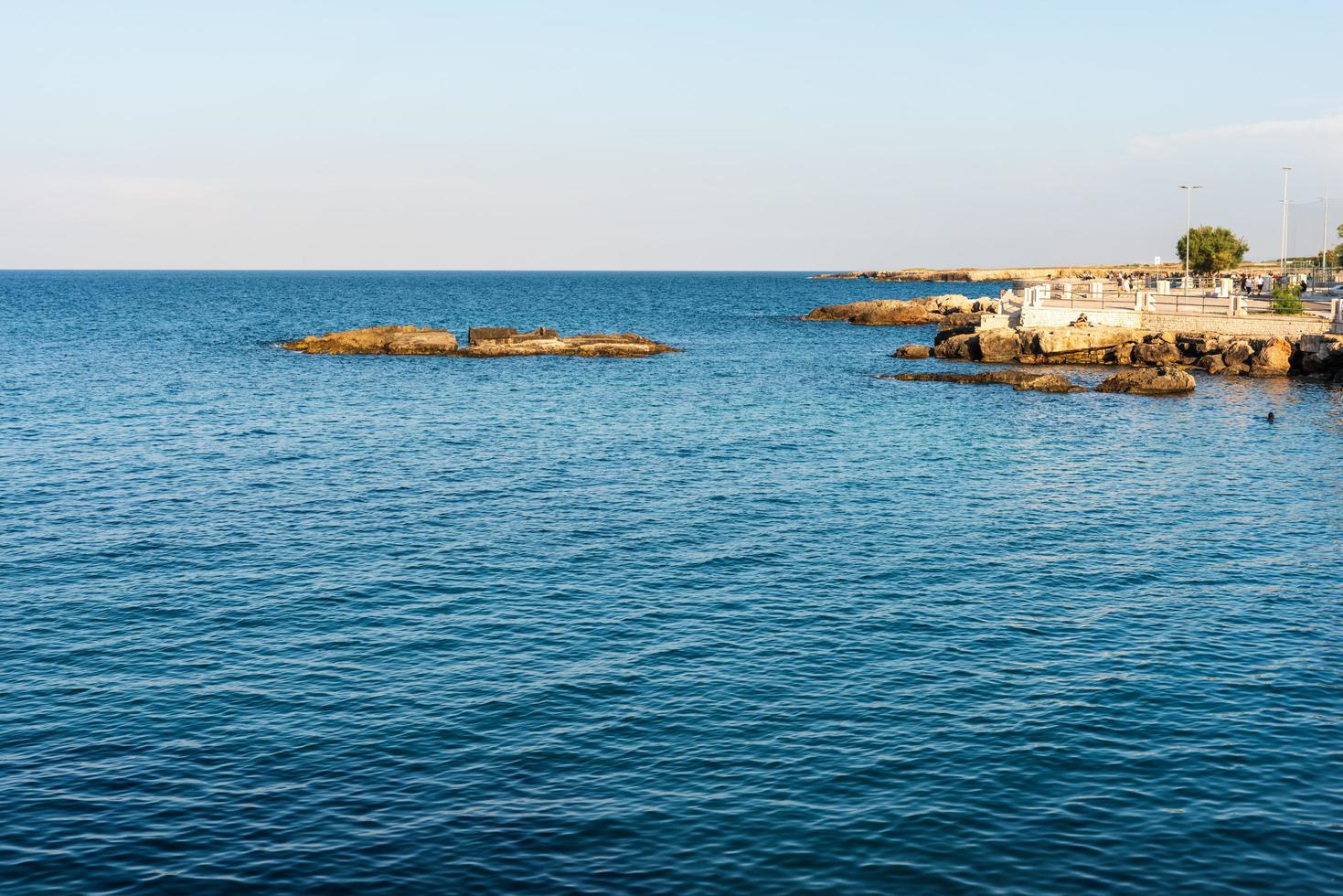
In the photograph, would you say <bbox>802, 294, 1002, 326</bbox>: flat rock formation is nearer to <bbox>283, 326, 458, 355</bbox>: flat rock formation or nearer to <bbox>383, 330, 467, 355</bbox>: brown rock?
<bbox>383, 330, 467, 355</bbox>: brown rock

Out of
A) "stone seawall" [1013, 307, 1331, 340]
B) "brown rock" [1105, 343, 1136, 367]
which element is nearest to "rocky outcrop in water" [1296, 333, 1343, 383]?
"stone seawall" [1013, 307, 1331, 340]

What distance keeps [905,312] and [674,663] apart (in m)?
115

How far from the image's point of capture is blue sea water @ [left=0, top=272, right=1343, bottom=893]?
17562 mm

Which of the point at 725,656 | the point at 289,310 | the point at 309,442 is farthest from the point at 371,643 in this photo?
the point at 289,310

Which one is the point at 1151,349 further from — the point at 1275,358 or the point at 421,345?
the point at 421,345

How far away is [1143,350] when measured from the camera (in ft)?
249

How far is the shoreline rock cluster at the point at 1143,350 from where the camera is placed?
7075 centimetres

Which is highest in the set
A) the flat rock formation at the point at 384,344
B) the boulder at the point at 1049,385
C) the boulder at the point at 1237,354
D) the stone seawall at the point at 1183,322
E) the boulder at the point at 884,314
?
the boulder at the point at 884,314

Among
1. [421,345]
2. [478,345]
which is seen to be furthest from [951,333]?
[421,345]

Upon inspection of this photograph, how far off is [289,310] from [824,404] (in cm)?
12469

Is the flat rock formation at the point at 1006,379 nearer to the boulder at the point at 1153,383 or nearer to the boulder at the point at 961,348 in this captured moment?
the boulder at the point at 1153,383

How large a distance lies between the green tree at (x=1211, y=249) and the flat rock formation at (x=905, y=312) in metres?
25.2

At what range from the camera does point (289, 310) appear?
17050cm

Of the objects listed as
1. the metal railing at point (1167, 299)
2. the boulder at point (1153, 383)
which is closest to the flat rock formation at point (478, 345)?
the metal railing at point (1167, 299)
